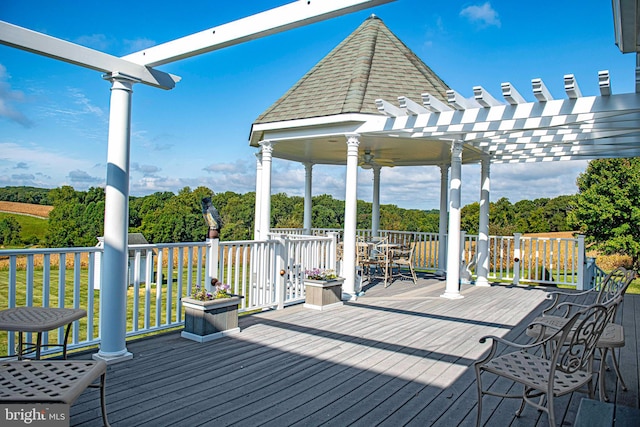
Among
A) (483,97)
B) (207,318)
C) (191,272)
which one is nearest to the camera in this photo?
(207,318)

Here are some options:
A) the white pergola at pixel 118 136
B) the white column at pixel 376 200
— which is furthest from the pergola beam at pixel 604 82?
the white column at pixel 376 200

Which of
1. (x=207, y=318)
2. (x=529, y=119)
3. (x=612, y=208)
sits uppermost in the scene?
(x=529, y=119)

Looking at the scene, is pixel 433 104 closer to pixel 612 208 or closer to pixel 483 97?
pixel 483 97

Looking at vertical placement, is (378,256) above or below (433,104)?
below

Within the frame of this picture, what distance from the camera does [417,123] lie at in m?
6.30

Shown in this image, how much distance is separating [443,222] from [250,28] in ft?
27.6

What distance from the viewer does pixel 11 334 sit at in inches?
136

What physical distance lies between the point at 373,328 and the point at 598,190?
16600mm

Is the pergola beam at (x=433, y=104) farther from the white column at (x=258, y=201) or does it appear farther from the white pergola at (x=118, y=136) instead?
the white column at (x=258, y=201)

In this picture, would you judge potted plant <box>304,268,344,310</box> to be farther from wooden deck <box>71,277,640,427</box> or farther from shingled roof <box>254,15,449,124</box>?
shingled roof <box>254,15,449,124</box>

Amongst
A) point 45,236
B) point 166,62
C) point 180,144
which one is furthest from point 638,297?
point 180,144

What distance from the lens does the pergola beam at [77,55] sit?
306 cm

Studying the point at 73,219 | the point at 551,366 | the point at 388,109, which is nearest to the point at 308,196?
the point at 388,109

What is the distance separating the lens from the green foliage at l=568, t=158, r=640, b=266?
16672 millimetres
